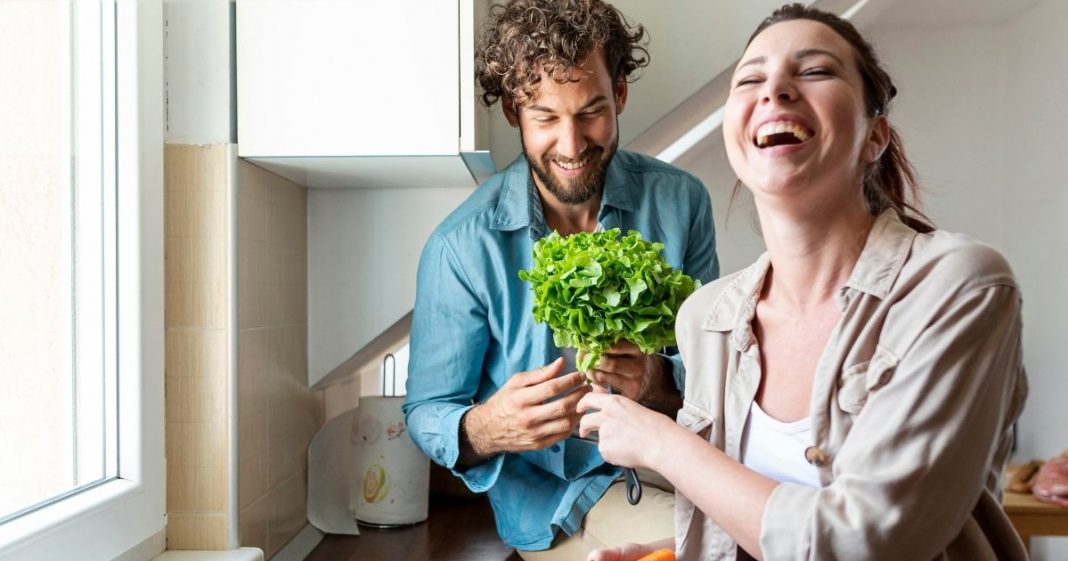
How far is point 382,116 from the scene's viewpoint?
6.16 ft

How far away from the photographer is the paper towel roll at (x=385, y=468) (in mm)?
2355

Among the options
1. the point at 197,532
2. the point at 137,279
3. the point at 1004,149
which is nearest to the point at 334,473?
the point at 197,532

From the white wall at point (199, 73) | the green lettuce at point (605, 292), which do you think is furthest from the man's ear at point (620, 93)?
the white wall at point (199, 73)

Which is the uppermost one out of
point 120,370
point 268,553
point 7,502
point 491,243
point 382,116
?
point 382,116

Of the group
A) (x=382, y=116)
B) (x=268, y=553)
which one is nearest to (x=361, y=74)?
(x=382, y=116)

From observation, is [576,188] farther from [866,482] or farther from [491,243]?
[866,482]

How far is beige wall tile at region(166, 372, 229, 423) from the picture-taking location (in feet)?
6.09

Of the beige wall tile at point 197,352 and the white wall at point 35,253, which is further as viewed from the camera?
the beige wall tile at point 197,352

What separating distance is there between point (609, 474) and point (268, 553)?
804 mm

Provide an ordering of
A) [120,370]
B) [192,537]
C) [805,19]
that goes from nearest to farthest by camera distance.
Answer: [805,19] < [120,370] < [192,537]

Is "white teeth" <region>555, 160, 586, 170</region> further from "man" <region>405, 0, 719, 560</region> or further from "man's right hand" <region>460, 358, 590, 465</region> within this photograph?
"man's right hand" <region>460, 358, 590, 465</region>

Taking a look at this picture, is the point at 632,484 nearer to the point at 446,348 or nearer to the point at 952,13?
the point at 446,348

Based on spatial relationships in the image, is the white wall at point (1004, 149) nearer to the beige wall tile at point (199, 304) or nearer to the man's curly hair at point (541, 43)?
the man's curly hair at point (541, 43)

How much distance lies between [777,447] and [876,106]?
512 mm
